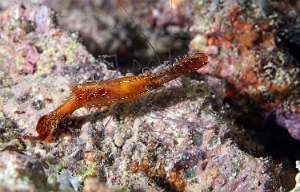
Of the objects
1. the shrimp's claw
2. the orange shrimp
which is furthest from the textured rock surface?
the orange shrimp

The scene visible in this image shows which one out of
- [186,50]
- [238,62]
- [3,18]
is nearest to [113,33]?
[186,50]

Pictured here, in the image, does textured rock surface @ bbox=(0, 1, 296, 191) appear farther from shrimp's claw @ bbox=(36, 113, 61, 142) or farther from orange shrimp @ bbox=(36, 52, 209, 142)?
orange shrimp @ bbox=(36, 52, 209, 142)

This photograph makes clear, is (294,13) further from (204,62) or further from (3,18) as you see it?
(3,18)

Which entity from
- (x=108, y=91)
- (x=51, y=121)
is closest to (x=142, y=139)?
(x=108, y=91)

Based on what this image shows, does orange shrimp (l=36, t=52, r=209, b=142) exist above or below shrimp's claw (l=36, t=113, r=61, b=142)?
above

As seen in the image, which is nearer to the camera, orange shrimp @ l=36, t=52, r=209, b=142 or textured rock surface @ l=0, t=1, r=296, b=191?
textured rock surface @ l=0, t=1, r=296, b=191

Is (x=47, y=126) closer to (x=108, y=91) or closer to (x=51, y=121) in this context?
(x=51, y=121)

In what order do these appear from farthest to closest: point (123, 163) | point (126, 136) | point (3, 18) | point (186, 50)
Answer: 1. point (186, 50)
2. point (3, 18)
3. point (126, 136)
4. point (123, 163)

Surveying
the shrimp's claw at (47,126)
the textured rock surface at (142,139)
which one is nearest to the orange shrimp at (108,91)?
the shrimp's claw at (47,126)
